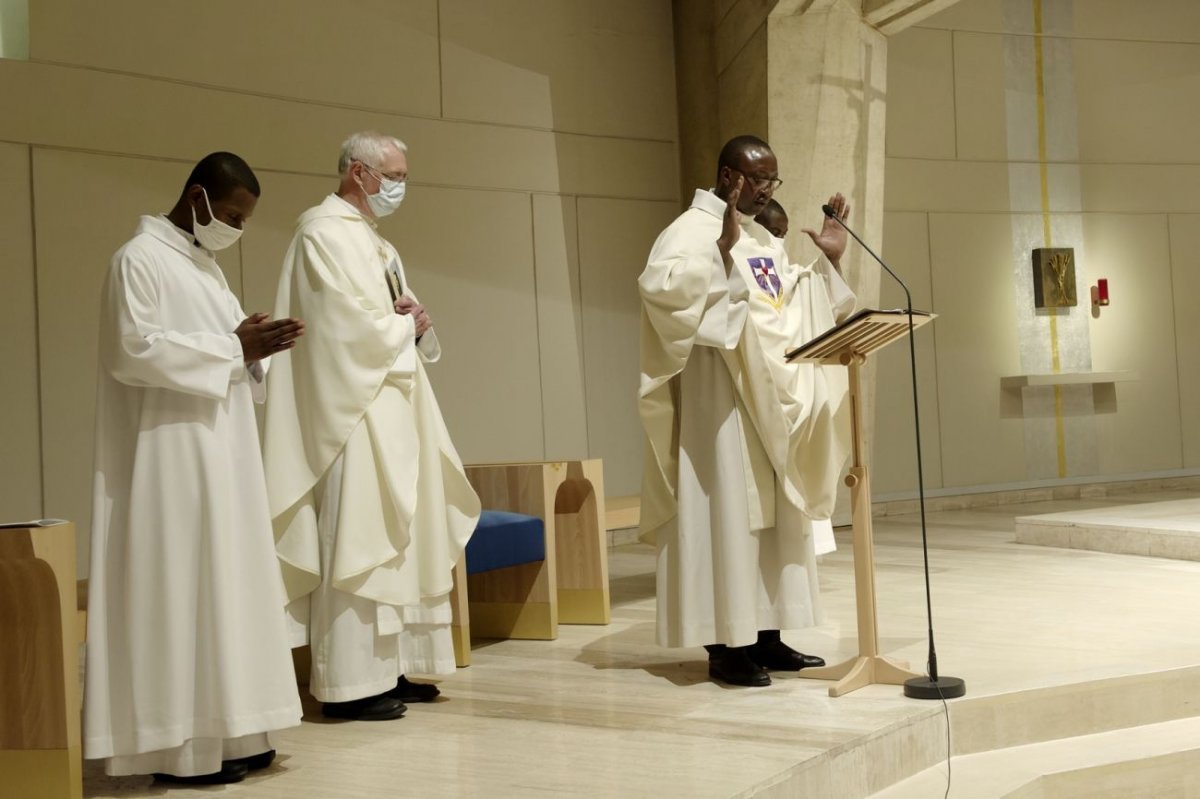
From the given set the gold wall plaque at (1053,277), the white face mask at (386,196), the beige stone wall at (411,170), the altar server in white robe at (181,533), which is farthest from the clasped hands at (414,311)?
the gold wall plaque at (1053,277)

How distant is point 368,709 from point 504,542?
124 cm

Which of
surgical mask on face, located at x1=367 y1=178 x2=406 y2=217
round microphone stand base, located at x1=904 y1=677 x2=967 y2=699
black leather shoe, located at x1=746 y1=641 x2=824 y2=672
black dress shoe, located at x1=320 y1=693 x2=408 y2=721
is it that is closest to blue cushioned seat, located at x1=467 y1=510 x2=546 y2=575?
black dress shoe, located at x1=320 y1=693 x2=408 y2=721

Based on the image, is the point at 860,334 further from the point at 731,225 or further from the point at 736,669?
the point at 736,669

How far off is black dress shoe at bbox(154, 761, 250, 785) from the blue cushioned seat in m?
1.68

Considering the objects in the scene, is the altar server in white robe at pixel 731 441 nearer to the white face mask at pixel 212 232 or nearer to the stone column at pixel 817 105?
the white face mask at pixel 212 232

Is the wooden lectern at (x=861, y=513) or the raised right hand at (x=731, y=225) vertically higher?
the raised right hand at (x=731, y=225)

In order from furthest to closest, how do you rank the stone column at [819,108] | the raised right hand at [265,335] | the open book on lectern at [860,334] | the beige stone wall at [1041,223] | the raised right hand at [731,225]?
1. the beige stone wall at [1041,223]
2. the stone column at [819,108]
3. the raised right hand at [731,225]
4. the open book on lectern at [860,334]
5. the raised right hand at [265,335]

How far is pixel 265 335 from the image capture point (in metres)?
3.21

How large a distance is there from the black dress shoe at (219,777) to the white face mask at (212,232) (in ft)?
4.33

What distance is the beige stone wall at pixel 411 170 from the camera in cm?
641

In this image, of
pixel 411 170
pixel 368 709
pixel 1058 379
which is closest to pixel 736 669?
pixel 368 709

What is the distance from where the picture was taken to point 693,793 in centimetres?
296

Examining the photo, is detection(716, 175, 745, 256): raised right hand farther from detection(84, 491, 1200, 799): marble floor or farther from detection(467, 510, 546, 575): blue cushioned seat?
detection(467, 510, 546, 575): blue cushioned seat

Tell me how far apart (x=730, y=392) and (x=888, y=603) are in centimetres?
185
